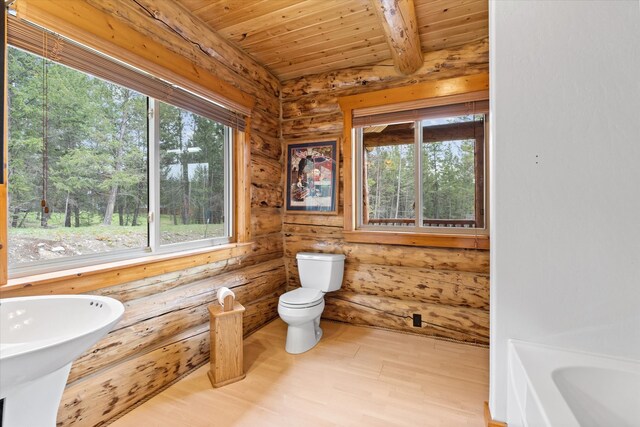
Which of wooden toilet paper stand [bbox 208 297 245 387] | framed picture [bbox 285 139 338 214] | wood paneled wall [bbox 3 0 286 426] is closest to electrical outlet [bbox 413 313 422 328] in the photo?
framed picture [bbox 285 139 338 214]

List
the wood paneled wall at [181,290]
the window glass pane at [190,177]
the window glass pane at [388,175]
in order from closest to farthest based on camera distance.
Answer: the wood paneled wall at [181,290], the window glass pane at [190,177], the window glass pane at [388,175]

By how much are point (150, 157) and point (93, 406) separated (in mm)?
1473

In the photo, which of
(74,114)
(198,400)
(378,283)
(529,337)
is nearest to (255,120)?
(74,114)

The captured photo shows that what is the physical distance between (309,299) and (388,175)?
1482mm

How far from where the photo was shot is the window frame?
7.87ft

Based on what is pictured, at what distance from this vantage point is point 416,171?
2.71 metres

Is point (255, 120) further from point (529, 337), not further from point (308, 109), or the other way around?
point (529, 337)

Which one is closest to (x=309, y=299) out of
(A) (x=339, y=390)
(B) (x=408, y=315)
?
(A) (x=339, y=390)

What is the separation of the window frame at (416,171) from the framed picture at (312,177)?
17 cm

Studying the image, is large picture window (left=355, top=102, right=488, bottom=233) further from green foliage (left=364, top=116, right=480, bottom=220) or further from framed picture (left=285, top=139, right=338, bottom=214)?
framed picture (left=285, top=139, right=338, bottom=214)

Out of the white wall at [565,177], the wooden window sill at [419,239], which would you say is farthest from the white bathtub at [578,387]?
the wooden window sill at [419,239]

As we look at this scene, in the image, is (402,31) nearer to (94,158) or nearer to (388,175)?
(388,175)

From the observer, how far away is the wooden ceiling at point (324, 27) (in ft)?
6.53

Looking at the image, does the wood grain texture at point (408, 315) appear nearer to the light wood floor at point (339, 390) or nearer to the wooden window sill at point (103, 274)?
the light wood floor at point (339, 390)
